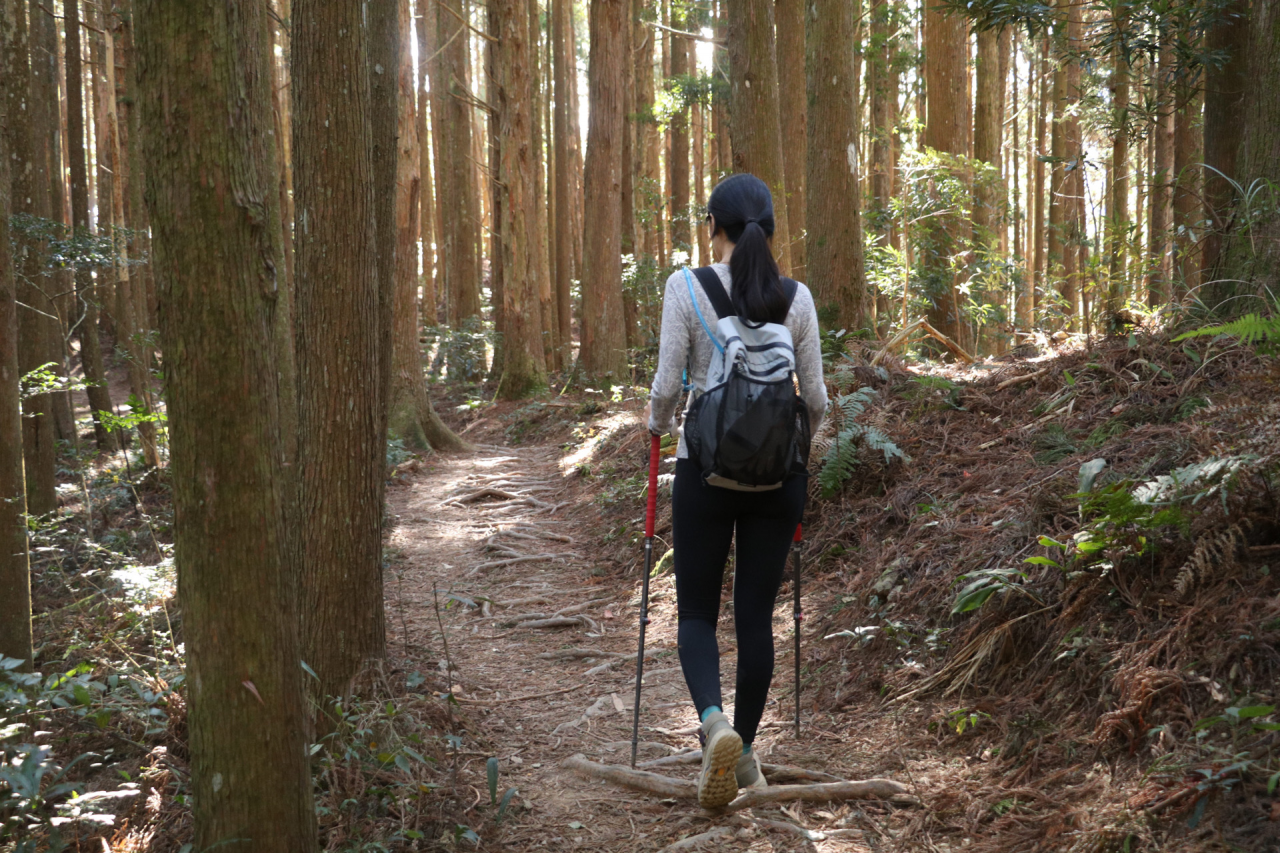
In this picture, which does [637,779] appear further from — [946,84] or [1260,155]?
[946,84]

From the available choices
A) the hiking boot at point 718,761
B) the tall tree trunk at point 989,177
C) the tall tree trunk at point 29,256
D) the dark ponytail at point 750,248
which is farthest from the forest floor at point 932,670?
the tall tree trunk at point 989,177

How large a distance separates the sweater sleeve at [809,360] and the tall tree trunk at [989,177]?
7435mm

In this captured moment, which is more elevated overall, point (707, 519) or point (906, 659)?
point (707, 519)

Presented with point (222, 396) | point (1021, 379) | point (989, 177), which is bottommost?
point (1021, 379)

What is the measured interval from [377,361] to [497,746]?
193 cm

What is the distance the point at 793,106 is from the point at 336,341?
9.08m

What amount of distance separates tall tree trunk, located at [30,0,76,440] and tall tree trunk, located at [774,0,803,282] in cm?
879

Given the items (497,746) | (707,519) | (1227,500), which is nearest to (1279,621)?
(1227,500)

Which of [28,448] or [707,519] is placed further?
[28,448]

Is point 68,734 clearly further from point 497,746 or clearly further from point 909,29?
point 909,29

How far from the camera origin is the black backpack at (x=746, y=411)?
297 centimetres

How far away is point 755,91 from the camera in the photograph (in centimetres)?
891

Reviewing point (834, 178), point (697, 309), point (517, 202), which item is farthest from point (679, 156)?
point (697, 309)

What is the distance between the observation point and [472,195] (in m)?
19.7
